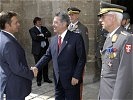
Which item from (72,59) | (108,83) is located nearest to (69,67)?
(72,59)

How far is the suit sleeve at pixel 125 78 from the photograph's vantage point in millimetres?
3148

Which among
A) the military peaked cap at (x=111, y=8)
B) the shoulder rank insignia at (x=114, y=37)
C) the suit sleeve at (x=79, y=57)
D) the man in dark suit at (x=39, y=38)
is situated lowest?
the man in dark suit at (x=39, y=38)

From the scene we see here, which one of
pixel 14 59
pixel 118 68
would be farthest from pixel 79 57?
pixel 118 68

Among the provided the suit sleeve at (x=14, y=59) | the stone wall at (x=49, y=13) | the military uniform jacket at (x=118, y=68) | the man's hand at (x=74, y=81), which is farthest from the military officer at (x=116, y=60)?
the stone wall at (x=49, y=13)

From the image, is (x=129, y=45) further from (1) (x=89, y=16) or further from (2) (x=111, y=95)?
(1) (x=89, y=16)

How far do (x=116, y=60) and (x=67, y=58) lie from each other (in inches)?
49.6

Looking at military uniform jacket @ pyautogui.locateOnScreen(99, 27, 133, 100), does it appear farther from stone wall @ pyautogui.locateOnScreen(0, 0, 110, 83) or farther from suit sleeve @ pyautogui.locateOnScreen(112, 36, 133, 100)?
stone wall @ pyautogui.locateOnScreen(0, 0, 110, 83)

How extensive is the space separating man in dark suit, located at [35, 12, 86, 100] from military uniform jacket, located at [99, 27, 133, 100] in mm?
948

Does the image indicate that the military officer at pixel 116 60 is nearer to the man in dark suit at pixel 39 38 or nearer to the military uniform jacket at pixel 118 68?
the military uniform jacket at pixel 118 68

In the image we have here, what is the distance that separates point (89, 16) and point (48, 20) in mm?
1267

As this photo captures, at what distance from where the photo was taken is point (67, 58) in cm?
452

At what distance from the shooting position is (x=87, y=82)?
7.82 meters

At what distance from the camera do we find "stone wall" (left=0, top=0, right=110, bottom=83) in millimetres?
7797

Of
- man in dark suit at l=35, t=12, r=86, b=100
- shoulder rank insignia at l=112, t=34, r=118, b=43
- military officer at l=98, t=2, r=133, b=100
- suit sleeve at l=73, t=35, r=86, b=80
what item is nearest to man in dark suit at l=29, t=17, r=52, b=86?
man in dark suit at l=35, t=12, r=86, b=100
